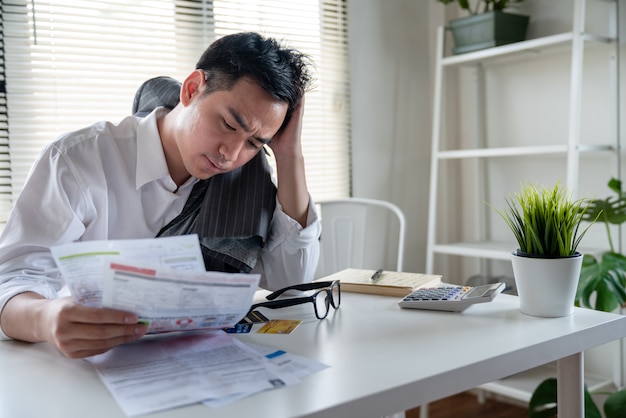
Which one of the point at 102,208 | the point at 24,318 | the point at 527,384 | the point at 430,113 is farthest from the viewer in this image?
the point at 430,113

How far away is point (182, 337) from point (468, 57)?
6.35 ft

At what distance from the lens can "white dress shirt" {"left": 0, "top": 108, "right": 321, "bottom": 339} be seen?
103cm

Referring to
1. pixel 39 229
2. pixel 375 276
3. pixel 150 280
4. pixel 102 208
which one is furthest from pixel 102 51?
pixel 150 280

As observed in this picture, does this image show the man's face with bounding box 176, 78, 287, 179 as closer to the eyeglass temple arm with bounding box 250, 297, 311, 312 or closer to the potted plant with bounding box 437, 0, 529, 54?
the eyeglass temple arm with bounding box 250, 297, 311, 312

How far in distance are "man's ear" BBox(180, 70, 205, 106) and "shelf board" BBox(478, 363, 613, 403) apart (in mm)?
1588

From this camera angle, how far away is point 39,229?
41.2 inches

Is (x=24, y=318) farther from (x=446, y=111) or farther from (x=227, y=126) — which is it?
(x=446, y=111)

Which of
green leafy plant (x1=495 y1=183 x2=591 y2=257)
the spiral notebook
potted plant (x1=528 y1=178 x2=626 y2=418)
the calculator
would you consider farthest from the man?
potted plant (x1=528 y1=178 x2=626 y2=418)

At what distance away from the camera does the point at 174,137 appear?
1.32 m

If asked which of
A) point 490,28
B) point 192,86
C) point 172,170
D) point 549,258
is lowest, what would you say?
point 549,258

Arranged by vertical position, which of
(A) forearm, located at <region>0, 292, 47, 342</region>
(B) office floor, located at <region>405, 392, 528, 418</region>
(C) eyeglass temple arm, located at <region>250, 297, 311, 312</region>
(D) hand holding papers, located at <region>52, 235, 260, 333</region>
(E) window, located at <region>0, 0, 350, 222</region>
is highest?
(E) window, located at <region>0, 0, 350, 222</region>

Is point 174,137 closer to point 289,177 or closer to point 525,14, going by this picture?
point 289,177

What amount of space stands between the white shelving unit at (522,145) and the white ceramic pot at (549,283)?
3.92ft

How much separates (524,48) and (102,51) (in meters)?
1.49
